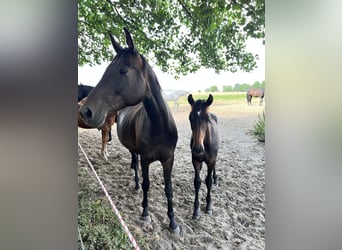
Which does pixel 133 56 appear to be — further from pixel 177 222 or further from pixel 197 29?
pixel 177 222

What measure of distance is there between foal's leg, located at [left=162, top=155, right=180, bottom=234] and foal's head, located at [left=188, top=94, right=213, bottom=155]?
0.50 ft

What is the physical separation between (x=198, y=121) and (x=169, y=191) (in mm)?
422

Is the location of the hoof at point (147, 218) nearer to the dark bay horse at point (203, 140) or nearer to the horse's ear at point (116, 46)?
the dark bay horse at point (203, 140)

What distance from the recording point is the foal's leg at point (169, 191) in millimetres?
1542

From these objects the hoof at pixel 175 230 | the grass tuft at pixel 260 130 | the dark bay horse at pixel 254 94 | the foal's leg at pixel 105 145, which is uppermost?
the dark bay horse at pixel 254 94

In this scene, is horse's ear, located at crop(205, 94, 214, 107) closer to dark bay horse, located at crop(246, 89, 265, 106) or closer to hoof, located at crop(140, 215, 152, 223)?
dark bay horse, located at crop(246, 89, 265, 106)

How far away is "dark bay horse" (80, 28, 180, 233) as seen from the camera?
1490mm

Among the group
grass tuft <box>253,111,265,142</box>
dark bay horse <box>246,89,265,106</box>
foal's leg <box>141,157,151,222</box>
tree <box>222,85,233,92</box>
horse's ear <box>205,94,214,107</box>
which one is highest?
tree <box>222,85,233,92</box>

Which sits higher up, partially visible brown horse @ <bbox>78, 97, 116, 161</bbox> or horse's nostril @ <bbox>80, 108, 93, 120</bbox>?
horse's nostril @ <bbox>80, 108, 93, 120</bbox>

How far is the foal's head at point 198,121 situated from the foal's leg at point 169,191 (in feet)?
0.50

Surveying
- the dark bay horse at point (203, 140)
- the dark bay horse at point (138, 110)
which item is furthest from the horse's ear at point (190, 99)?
the dark bay horse at point (138, 110)

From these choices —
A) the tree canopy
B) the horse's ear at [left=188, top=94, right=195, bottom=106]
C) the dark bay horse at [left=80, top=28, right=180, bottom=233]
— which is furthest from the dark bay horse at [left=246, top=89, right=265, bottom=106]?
the dark bay horse at [left=80, top=28, right=180, bottom=233]

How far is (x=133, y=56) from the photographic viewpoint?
151 centimetres

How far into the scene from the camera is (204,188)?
1.59 meters
